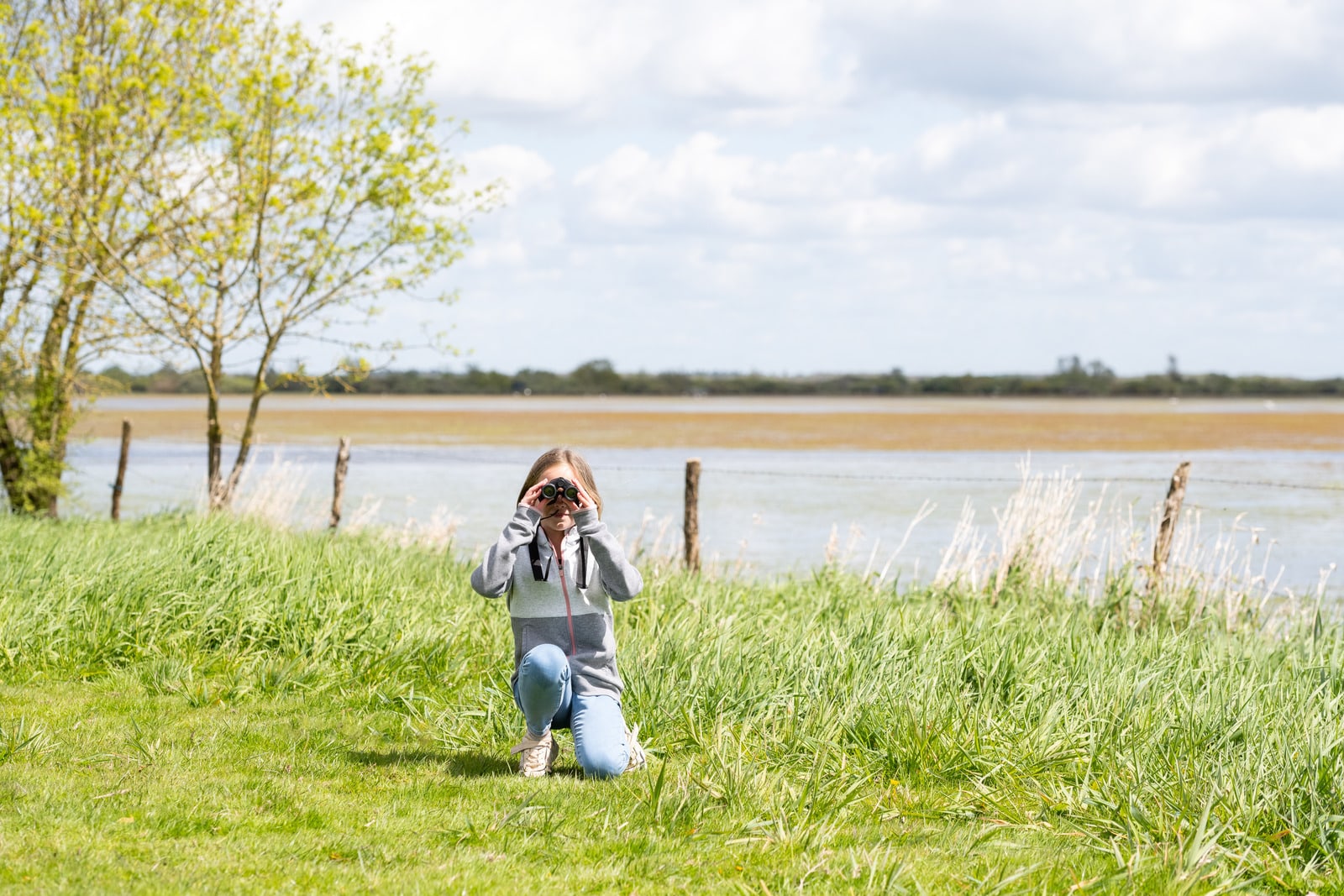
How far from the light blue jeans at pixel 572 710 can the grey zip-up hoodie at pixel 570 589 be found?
0.06m

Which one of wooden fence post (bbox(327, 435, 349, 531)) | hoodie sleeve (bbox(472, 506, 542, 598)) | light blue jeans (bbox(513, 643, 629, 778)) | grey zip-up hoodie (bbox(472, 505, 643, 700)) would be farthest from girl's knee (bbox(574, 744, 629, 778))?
wooden fence post (bbox(327, 435, 349, 531))

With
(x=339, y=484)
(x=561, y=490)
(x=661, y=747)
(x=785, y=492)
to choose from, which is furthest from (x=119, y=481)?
(x=561, y=490)

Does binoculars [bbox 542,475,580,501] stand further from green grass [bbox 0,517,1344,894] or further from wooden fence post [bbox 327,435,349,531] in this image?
wooden fence post [bbox 327,435,349,531]

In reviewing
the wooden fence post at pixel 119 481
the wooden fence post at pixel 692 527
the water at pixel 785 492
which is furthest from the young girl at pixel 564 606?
the wooden fence post at pixel 119 481

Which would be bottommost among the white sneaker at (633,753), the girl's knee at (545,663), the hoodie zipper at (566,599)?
the white sneaker at (633,753)

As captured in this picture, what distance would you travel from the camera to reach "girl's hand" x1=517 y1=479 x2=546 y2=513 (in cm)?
510

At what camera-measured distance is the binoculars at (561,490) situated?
5.03 metres

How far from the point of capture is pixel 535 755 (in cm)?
545

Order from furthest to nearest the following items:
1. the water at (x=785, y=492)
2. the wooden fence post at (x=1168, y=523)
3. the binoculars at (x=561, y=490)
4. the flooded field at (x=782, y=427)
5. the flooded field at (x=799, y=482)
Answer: the flooded field at (x=782, y=427), the water at (x=785, y=492), the flooded field at (x=799, y=482), the wooden fence post at (x=1168, y=523), the binoculars at (x=561, y=490)

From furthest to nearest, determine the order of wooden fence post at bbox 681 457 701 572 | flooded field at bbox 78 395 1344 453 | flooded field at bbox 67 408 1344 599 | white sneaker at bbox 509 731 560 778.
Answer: flooded field at bbox 78 395 1344 453 → flooded field at bbox 67 408 1344 599 → wooden fence post at bbox 681 457 701 572 → white sneaker at bbox 509 731 560 778

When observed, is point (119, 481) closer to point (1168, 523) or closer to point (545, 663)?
point (1168, 523)

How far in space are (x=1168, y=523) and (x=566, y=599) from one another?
6.39 meters

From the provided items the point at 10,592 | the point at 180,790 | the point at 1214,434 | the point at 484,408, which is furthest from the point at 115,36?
the point at 484,408

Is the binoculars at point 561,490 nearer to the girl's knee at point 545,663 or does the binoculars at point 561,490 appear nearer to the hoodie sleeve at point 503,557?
the hoodie sleeve at point 503,557
